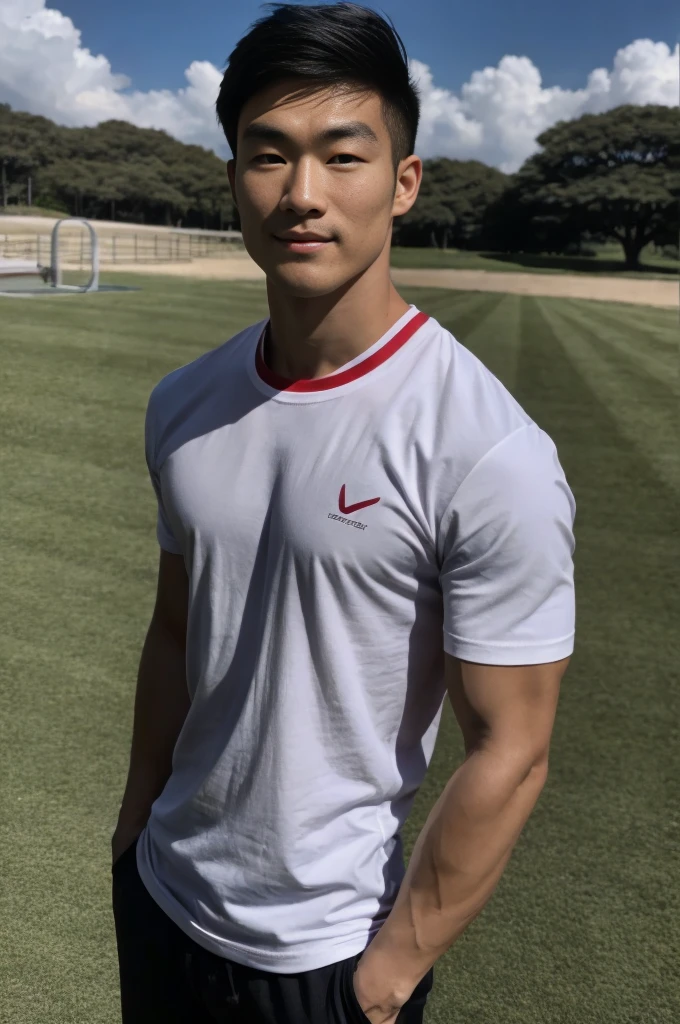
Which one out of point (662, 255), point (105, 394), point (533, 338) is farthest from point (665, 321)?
point (662, 255)

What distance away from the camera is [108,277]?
87.0ft

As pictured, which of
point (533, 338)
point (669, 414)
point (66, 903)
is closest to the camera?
point (66, 903)

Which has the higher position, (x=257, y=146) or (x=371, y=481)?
(x=257, y=146)

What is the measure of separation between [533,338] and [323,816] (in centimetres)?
1646

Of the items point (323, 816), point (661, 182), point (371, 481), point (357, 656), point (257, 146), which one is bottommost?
point (323, 816)

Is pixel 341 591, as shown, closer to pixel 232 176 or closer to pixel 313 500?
pixel 313 500

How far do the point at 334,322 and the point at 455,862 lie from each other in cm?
84

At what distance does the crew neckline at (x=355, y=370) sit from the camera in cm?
140

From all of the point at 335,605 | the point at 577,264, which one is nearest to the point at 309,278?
the point at 335,605

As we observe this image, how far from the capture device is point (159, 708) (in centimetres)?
182

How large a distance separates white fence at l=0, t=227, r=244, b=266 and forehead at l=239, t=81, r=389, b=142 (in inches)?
1461

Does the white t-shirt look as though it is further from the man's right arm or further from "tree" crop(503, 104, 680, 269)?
"tree" crop(503, 104, 680, 269)

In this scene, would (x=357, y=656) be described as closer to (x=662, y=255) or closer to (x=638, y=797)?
(x=638, y=797)

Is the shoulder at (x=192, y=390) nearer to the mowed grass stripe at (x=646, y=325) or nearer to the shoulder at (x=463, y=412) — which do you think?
the shoulder at (x=463, y=412)
